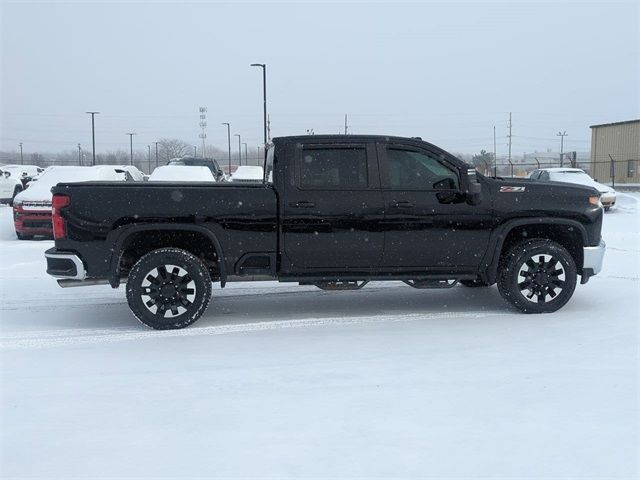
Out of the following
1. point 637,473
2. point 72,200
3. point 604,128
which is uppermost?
point 604,128

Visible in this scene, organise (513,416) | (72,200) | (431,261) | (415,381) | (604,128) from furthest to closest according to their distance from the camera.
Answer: (604,128) → (431,261) → (72,200) → (415,381) → (513,416)

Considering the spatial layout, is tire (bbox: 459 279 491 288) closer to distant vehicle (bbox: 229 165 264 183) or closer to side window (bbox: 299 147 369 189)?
side window (bbox: 299 147 369 189)

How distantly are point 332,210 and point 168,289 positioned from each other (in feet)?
5.89

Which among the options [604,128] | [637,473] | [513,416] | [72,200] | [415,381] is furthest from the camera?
[604,128]

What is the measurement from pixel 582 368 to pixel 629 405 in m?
0.83

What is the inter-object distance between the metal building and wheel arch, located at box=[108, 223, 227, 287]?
1768 inches

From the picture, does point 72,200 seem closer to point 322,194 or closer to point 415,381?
point 322,194

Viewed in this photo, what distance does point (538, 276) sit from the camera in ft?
23.4

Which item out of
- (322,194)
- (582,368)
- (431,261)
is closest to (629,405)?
(582,368)

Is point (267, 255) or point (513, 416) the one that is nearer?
point (513, 416)

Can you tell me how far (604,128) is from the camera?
53.8 m

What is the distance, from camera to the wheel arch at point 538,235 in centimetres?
705

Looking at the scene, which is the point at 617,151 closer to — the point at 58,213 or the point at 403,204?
the point at 403,204

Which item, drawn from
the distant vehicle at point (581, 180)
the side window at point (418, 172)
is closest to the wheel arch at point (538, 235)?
the side window at point (418, 172)
